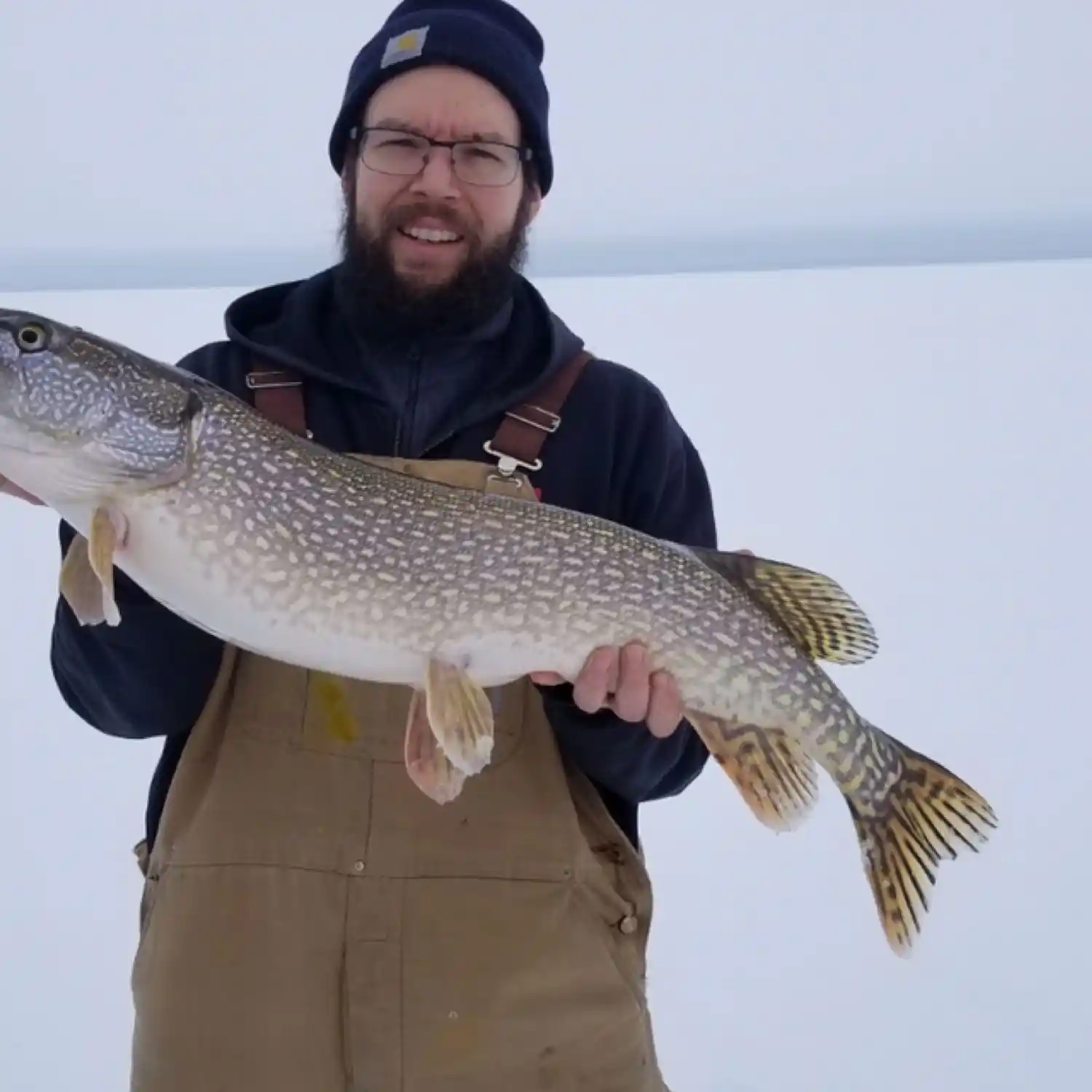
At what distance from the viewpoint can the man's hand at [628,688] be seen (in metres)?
1.15

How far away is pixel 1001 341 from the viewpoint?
16.4 feet

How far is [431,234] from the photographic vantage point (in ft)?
4.67

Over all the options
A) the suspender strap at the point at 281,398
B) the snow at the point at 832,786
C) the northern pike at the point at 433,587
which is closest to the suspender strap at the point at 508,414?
the suspender strap at the point at 281,398

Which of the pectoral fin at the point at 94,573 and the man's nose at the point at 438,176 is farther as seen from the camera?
the man's nose at the point at 438,176

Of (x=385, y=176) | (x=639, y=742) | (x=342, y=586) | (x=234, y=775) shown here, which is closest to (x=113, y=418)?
(x=342, y=586)

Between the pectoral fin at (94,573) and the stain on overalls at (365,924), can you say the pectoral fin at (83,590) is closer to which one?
the pectoral fin at (94,573)

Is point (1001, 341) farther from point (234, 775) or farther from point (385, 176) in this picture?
point (234, 775)

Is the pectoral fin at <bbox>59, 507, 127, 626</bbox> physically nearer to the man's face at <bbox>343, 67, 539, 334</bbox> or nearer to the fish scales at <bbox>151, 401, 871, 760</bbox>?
the fish scales at <bbox>151, 401, 871, 760</bbox>

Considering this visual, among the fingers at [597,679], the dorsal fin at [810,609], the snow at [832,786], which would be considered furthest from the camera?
the snow at [832,786]

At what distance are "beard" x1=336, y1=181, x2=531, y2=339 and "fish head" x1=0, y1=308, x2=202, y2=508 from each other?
0.37m

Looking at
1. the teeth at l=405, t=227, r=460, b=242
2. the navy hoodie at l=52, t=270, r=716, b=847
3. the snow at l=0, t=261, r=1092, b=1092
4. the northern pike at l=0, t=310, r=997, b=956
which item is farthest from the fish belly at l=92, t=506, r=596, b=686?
the snow at l=0, t=261, r=1092, b=1092

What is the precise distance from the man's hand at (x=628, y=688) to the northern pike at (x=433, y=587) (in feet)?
0.05

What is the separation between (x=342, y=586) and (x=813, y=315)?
5.27m

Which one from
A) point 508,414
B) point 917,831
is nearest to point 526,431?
point 508,414
